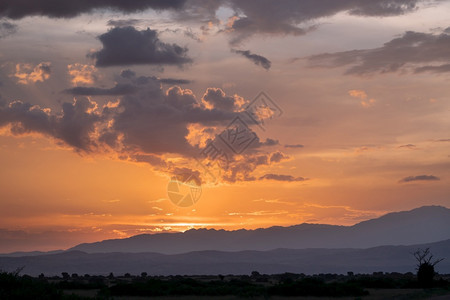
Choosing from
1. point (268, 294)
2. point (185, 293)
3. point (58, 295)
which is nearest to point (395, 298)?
point (268, 294)

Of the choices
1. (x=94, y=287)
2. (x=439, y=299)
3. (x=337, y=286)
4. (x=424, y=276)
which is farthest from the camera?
(x=424, y=276)

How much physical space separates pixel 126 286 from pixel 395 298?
79.6 feet

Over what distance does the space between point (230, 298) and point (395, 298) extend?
1387cm

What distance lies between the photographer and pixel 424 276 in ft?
234

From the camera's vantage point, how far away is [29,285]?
4109 cm

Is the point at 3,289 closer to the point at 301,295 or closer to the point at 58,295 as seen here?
the point at 58,295

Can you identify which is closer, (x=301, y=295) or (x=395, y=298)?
(x=395, y=298)

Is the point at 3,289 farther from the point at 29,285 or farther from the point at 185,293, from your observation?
the point at 185,293

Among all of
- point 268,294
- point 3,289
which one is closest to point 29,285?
point 3,289

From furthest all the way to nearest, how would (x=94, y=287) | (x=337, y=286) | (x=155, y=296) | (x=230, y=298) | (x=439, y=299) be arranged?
(x=94, y=287), (x=337, y=286), (x=155, y=296), (x=230, y=298), (x=439, y=299)

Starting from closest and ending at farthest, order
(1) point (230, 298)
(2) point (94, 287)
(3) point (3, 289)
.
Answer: (3) point (3, 289) → (1) point (230, 298) → (2) point (94, 287)

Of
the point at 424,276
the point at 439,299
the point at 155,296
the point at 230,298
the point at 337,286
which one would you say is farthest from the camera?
the point at 424,276

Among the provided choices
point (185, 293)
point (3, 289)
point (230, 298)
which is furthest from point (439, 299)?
point (3, 289)

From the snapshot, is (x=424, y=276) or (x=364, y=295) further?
(x=424, y=276)
